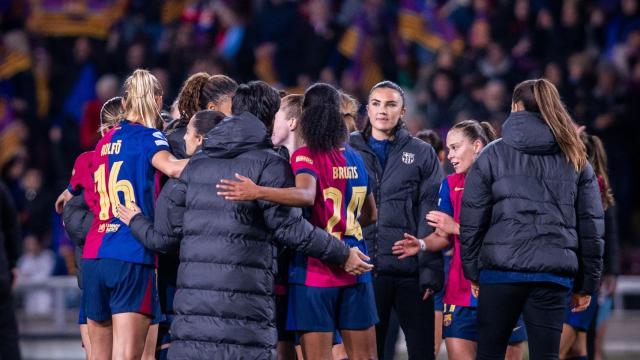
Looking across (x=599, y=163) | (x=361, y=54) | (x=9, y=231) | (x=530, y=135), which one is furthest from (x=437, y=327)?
(x=361, y=54)

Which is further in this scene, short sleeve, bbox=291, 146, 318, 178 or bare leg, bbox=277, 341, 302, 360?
bare leg, bbox=277, 341, 302, 360

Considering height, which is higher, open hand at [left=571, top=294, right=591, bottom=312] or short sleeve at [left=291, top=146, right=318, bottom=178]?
short sleeve at [left=291, top=146, right=318, bottom=178]

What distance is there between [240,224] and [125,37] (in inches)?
389

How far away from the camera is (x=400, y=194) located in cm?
816

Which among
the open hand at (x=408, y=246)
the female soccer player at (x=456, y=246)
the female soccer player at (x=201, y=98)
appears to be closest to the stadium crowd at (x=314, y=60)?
the female soccer player at (x=456, y=246)

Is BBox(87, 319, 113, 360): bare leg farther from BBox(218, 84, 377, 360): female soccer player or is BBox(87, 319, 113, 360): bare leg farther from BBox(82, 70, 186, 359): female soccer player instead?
BBox(218, 84, 377, 360): female soccer player

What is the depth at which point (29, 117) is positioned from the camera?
1563cm

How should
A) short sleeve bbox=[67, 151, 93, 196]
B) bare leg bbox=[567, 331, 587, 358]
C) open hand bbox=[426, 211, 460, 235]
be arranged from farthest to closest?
bare leg bbox=[567, 331, 587, 358]
open hand bbox=[426, 211, 460, 235]
short sleeve bbox=[67, 151, 93, 196]

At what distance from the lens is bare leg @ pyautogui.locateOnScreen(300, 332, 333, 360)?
6.77 meters

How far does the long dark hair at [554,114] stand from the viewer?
6855 millimetres

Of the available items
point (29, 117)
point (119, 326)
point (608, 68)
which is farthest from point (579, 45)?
A: point (119, 326)

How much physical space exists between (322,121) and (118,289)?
153 cm

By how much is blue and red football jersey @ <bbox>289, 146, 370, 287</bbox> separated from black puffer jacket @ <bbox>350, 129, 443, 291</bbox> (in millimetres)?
Result: 1037

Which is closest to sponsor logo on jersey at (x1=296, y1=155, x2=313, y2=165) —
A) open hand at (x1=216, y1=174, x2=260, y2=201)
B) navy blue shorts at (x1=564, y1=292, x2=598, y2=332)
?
open hand at (x1=216, y1=174, x2=260, y2=201)
